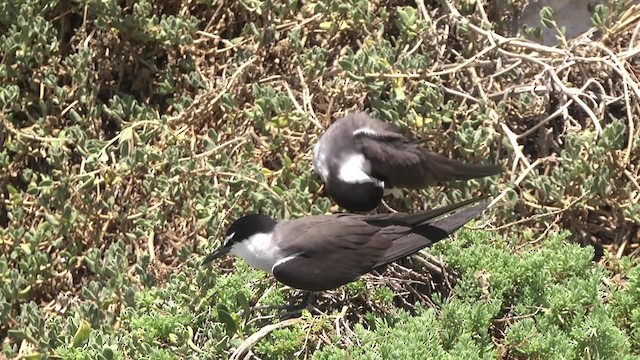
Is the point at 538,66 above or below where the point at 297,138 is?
above

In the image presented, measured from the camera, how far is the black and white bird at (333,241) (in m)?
3.65

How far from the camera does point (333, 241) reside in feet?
12.5

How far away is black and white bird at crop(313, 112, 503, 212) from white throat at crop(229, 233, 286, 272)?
0.56 meters

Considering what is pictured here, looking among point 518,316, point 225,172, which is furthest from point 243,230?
point 518,316

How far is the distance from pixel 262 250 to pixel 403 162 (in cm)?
80

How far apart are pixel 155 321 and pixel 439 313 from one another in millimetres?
1000

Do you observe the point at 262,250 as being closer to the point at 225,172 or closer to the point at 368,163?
the point at 225,172

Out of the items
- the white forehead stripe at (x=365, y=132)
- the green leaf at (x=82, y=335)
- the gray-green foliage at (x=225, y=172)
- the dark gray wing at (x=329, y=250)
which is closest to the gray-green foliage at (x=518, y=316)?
the gray-green foliage at (x=225, y=172)

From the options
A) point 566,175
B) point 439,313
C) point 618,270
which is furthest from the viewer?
point 566,175

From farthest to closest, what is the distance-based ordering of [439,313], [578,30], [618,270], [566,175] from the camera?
[578,30], [566,175], [618,270], [439,313]

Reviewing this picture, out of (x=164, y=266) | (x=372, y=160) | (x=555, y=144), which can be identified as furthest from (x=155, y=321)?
(x=555, y=144)

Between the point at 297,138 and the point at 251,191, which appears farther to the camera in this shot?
the point at 297,138

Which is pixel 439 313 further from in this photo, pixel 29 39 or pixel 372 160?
pixel 29 39

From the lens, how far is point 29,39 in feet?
16.1
